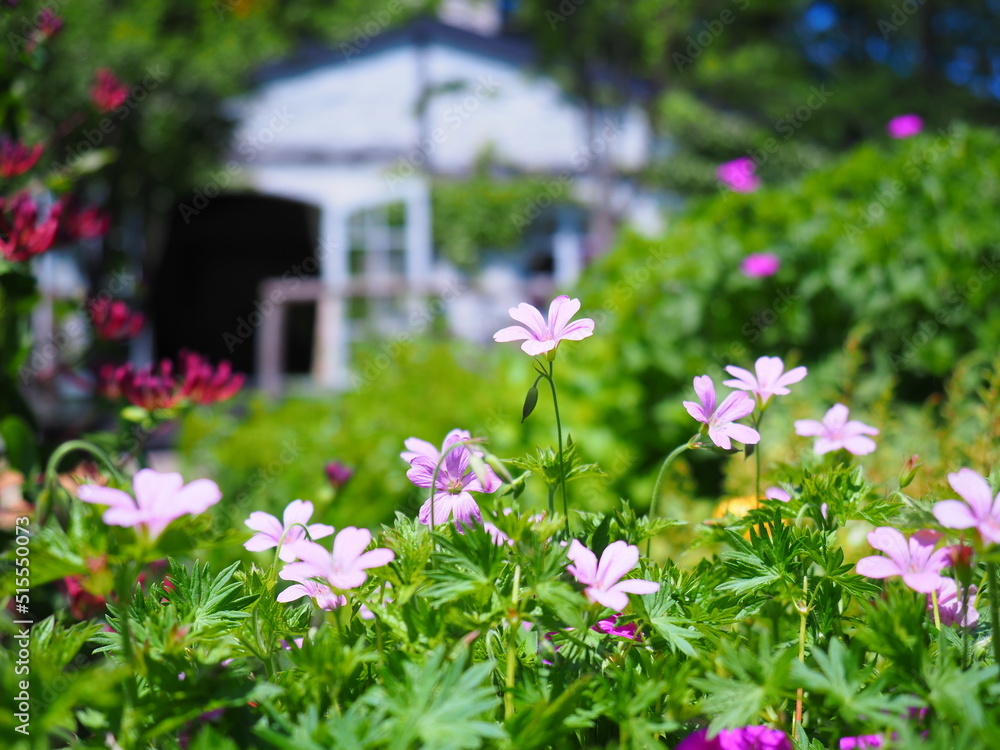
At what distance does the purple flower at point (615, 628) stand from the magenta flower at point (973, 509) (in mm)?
264

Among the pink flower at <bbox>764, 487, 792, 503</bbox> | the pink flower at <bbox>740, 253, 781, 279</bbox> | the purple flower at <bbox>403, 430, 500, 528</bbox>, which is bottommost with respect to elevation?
A: the pink flower at <bbox>764, 487, 792, 503</bbox>

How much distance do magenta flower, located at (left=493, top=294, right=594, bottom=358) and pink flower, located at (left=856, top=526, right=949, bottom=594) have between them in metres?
0.30

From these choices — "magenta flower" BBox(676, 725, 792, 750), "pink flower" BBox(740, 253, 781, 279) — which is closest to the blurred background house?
"pink flower" BBox(740, 253, 781, 279)

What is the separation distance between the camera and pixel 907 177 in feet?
9.72

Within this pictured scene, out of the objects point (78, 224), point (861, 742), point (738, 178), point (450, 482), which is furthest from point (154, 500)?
point (738, 178)

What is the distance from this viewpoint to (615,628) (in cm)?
70

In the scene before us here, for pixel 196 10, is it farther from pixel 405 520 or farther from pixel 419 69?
pixel 405 520

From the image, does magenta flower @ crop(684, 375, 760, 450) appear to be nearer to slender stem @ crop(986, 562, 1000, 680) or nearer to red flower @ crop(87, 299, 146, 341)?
slender stem @ crop(986, 562, 1000, 680)

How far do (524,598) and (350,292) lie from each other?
652 centimetres

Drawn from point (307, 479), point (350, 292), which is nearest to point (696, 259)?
point (307, 479)

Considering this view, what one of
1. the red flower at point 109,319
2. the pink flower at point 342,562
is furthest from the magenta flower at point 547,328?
the red flower at point 109,319

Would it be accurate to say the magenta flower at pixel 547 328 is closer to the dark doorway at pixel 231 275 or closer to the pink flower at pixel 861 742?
the pink flower at pixel 861 742

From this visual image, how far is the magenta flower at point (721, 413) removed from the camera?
2.33 ft

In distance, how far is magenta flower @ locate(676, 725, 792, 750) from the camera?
60cm
